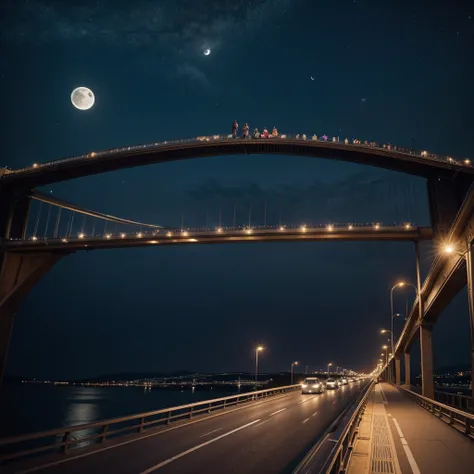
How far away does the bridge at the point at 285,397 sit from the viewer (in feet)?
38.3

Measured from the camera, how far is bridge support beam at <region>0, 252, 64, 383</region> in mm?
65125

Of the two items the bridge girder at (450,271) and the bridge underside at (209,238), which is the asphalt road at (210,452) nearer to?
the bridge girder at (450,271)

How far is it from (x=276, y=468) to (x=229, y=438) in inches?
223

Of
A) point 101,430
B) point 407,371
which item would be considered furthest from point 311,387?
point 407,371

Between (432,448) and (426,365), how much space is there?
31.6 meters

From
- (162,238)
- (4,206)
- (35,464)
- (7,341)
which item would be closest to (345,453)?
(35,464)

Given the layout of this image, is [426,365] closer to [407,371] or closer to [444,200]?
[444,200]

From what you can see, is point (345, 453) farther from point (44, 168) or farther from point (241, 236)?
point (44, 168)

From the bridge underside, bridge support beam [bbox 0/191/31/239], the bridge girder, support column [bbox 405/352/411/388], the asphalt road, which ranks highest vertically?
bridge support beam [bbox 0/191/31/239]

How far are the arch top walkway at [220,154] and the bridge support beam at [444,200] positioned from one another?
A: 1536 millimetres

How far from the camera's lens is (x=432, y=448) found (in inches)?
523

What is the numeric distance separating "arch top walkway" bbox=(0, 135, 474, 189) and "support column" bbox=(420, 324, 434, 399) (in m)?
22.0

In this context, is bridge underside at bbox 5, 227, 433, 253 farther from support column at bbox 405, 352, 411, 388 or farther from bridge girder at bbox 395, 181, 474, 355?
support column at bbox 405, 352, 411, 388

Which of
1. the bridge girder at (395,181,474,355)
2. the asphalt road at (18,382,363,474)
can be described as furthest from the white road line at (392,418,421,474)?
the bridge girder at (395,181,474,355)
